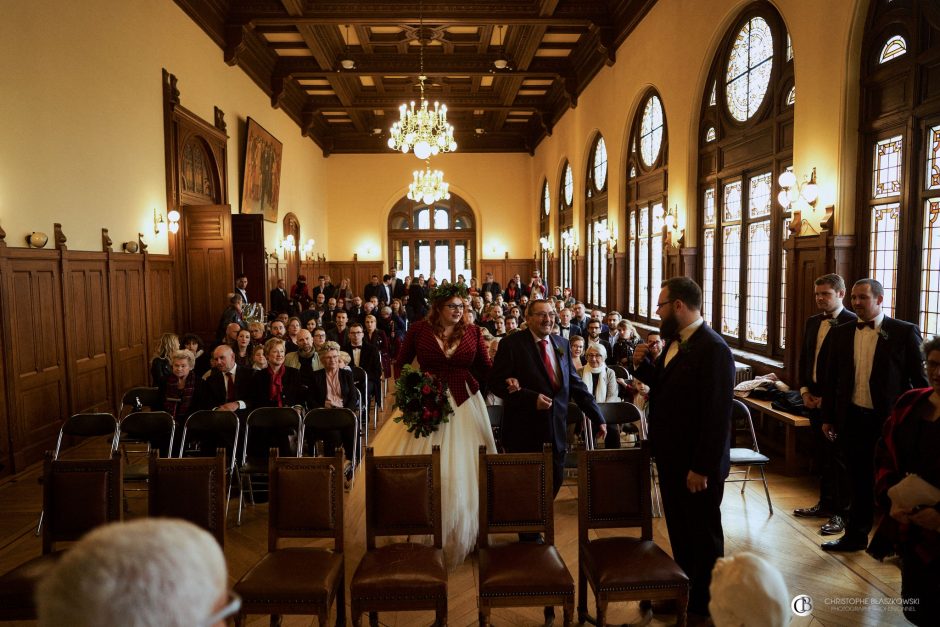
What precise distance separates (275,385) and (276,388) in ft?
0.10

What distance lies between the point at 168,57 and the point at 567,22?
25.7ft

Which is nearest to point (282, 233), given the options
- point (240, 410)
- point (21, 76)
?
point (21, 76)

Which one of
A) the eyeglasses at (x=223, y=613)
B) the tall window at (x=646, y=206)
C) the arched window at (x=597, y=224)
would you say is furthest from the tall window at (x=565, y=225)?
the eyeglasses at (x=223, y=613)

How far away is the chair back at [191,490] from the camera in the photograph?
339 centimetres

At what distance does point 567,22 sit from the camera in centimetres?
1302

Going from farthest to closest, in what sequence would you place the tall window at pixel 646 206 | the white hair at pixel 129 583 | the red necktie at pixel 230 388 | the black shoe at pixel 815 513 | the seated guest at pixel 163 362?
the tall window at pixel 646 206 → the seated guest at pixel 163 362 → the red necktie at pixel 230 388 → the black shoe at pixel 815 513 → the white hair at pixel 129 583

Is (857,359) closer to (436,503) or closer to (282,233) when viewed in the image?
(436,503)

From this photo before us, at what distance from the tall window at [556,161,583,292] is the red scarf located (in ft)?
45.2

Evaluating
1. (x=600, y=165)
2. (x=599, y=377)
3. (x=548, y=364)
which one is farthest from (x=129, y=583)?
(x=600, y=165)

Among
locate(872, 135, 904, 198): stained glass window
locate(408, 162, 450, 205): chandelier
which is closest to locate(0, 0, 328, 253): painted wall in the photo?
locate(408, 162, 450, 205): chandelier

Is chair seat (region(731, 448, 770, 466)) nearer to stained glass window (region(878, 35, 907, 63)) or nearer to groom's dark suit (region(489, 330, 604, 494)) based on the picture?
groom's dark suit (region(489, 330, 604, 494))

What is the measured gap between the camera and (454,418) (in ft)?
14.6

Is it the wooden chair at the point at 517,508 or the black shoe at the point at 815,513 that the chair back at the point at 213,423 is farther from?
the black shoe at the point at 815,513

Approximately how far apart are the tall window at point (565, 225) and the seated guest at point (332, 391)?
1324cm
